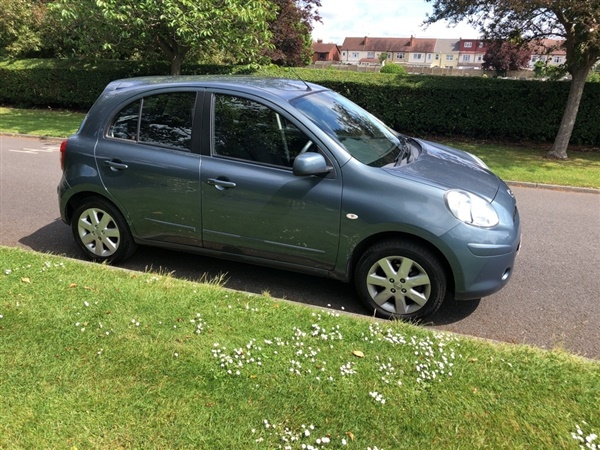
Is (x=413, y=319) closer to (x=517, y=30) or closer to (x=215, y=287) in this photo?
(x=215, y=287)

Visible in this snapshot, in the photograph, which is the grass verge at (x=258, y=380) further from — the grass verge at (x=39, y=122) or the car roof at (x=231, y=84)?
the grass verge at (x=39, y=122)

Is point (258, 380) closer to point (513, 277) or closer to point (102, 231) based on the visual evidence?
point (102, 231)

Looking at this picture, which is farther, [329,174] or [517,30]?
[517,30]

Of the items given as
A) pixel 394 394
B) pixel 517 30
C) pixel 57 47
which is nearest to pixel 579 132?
pixel 517 30

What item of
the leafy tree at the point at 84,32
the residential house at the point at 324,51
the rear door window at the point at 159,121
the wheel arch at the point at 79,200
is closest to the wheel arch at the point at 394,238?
the rear door window at the point at 159,121

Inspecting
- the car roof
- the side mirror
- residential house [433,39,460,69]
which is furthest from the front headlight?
residential house [433,39,460,69]

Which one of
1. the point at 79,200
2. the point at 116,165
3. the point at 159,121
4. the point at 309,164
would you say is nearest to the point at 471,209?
the point at 309,164

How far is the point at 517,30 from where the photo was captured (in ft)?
39.2

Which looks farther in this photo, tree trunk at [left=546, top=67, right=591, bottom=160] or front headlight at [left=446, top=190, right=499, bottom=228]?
tree trunk at [left=546, top=67, right=591, bottom=160]

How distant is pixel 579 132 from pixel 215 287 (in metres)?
12.6

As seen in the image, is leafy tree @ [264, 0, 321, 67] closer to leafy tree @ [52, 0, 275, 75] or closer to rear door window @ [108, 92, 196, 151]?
leafy tree @ [52, 0, 275, 75]

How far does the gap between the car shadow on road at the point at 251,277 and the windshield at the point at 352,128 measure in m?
1.22

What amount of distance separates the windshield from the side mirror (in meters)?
0.32

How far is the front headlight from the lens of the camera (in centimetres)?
350
